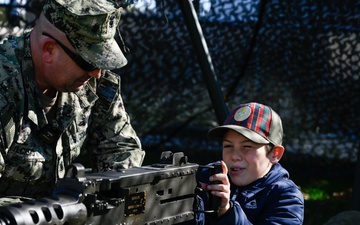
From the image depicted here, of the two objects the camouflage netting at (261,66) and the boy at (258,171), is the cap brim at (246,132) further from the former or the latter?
the camouflage netting at (261,66)

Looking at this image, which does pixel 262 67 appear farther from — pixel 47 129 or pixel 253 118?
pixel 47 129

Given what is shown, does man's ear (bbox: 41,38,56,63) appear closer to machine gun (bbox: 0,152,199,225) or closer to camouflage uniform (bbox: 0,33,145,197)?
camouflage uniform (bbox: 0,33,145,197)

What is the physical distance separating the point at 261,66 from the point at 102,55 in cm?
346

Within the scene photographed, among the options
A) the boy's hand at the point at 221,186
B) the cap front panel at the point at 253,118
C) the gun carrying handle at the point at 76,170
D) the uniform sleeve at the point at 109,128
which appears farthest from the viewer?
the uniform sleeve at the point at 109,128

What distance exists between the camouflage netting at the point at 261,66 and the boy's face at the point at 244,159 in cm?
310

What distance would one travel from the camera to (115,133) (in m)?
3.53

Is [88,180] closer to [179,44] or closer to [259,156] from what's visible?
[259,156]

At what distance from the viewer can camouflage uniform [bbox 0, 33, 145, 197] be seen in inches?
125

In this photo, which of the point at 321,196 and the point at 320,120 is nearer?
the point at 321,196

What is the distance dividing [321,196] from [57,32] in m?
3.52

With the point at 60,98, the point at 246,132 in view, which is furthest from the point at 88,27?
the point at 246,132

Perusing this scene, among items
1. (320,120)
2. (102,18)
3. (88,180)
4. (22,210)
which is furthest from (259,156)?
(320,120)

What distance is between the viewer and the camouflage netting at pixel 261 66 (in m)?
6.34

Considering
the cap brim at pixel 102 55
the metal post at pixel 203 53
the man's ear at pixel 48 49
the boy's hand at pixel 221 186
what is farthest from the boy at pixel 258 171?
the metal post at pixel 203 53
